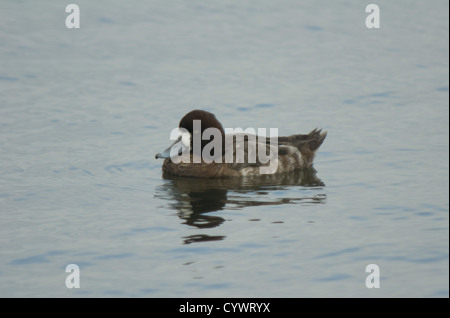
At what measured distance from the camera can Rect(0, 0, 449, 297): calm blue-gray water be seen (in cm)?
855

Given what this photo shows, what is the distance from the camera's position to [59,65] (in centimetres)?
1723

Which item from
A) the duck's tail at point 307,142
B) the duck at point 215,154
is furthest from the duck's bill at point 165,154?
the duck's tail at point 307,142

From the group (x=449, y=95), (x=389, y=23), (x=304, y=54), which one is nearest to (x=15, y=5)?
(x=304, y=54)

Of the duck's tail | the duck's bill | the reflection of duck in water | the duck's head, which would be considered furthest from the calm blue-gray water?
the duck's head

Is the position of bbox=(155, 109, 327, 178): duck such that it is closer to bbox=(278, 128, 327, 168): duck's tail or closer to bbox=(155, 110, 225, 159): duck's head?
bbox=(155, 110, 225, 159): duck's head

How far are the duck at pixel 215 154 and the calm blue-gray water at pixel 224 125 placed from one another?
0.87ft

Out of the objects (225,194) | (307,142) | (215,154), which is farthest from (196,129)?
(307,142)

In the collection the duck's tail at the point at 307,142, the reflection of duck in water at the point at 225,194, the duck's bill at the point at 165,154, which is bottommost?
the reflection of duck in water at the point at 225,194

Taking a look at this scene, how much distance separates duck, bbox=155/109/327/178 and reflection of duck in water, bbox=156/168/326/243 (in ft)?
0.39

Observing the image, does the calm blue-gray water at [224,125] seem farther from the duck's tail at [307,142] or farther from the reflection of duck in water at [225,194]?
the duck's tail at [307,142]

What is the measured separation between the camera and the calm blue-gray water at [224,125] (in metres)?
8.55

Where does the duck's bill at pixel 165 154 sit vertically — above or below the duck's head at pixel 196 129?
below

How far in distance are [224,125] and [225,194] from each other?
3331 mm

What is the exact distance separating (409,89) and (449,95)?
0.80 meters
